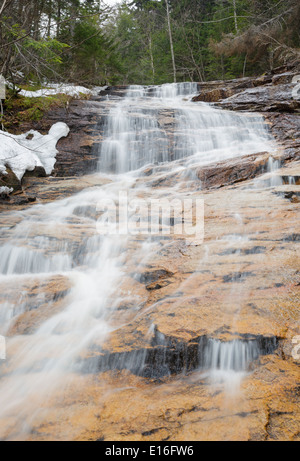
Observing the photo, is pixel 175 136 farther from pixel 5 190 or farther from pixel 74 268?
pixel 74 268

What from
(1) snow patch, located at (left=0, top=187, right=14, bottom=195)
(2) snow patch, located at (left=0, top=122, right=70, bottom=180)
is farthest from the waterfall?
(1) snow patch, located at (left=0, top=187, right=14, bottom=195)

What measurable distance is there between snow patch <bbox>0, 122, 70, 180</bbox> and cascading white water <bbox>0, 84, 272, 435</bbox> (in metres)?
1.36

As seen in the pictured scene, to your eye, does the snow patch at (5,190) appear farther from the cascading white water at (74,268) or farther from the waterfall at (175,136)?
the waterfall at (175,136)

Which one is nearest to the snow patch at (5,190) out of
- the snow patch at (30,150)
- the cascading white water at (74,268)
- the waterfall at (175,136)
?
the snow patch at (30,150)

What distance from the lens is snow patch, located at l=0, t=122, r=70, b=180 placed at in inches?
250

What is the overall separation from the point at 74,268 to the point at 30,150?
4.65 metres

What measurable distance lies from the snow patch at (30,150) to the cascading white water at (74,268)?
1.36 m

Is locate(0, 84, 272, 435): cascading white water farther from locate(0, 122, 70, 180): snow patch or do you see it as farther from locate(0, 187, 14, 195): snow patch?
locate(0, 122, 70, 180): snow patch

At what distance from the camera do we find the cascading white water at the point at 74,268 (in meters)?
2.10

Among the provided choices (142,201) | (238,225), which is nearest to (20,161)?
(142,201)

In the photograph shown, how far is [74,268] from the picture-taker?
351 centimetres

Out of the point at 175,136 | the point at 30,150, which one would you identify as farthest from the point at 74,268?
the point at 175,136
